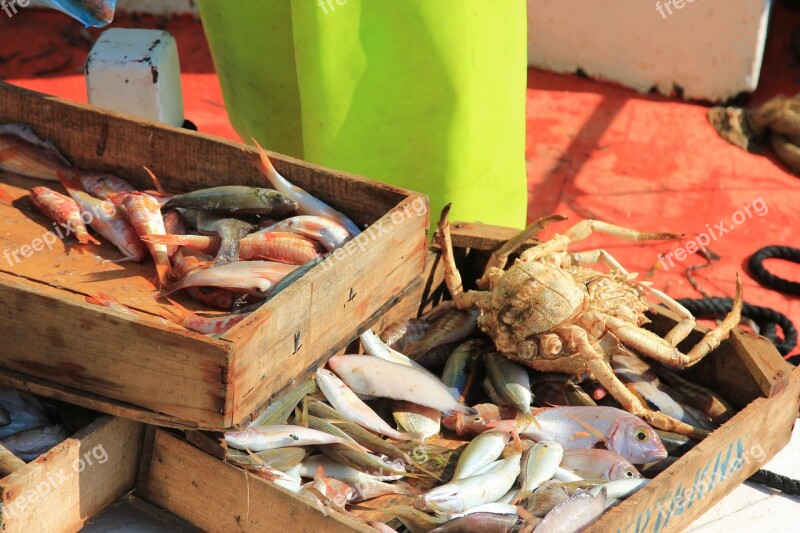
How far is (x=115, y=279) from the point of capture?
9.85 ft

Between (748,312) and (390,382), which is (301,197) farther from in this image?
(748,312)

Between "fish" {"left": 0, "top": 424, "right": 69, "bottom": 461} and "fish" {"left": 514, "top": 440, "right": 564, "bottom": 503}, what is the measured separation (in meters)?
1.33

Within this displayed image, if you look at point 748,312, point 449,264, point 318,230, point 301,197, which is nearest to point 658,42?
point 748,312

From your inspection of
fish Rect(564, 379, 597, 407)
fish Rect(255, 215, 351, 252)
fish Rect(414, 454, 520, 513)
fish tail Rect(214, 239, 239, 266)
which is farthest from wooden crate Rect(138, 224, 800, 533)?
fish Rect(255, 215, 351, 252)

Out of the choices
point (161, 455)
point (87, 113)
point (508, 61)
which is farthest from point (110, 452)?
point (508, 61)

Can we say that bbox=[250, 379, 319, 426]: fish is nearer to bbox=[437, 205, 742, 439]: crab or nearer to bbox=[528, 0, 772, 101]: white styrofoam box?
bbox=[437, 205, 742, 439]: crab

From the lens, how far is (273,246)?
9.82ft

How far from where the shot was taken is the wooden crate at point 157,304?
2.46 metres

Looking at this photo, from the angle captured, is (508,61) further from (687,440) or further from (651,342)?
(687,440)

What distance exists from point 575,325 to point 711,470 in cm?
65

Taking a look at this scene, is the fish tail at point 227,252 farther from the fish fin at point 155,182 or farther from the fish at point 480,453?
the fish at point 480,453

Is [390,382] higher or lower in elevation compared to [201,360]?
lower

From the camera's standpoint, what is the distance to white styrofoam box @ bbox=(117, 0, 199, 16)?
27.1 feet

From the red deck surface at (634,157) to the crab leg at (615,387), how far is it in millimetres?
2077
